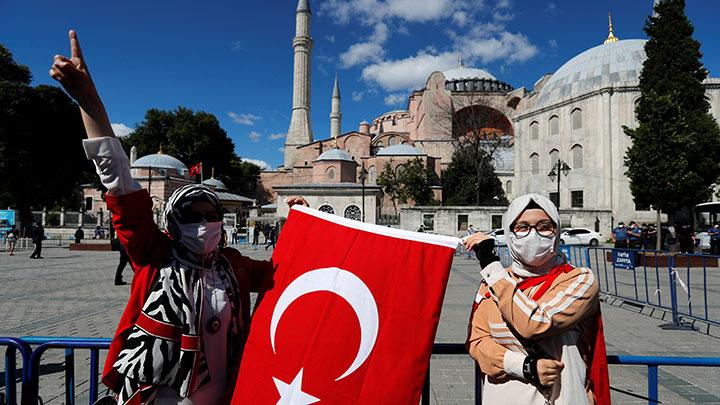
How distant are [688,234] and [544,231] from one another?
2296cm

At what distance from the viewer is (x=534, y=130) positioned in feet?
134

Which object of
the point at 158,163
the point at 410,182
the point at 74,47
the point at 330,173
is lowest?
the point at 74,47

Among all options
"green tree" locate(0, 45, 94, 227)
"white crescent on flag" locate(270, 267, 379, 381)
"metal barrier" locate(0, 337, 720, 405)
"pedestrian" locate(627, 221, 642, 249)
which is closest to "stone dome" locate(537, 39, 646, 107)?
"pedestrian" locate(627, 221, 642, 249)

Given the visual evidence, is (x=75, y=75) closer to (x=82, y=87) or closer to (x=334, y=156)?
(x=82, y=87)

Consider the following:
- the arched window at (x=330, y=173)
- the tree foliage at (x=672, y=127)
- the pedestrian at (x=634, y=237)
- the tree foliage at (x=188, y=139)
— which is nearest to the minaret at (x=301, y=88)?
the tree foliage at (x=188, y=139)

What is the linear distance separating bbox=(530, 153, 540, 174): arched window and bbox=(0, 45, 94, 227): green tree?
40.9 m

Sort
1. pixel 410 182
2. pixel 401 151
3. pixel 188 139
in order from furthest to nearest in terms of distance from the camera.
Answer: pixel 188 139, pixel 401 151, pixel 410 182

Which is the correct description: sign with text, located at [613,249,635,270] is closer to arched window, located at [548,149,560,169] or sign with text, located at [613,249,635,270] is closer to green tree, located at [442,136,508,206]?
green tree, located at [442,136,508,206]

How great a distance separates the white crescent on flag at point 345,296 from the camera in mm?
1737

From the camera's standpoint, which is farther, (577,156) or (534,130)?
(534,130)

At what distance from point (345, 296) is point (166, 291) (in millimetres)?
767

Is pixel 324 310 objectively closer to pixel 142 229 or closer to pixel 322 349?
pixel 322 349

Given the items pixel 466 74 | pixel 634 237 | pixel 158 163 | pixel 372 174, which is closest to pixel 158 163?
pixel 158 163

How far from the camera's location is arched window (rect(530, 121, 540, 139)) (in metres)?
40.1
